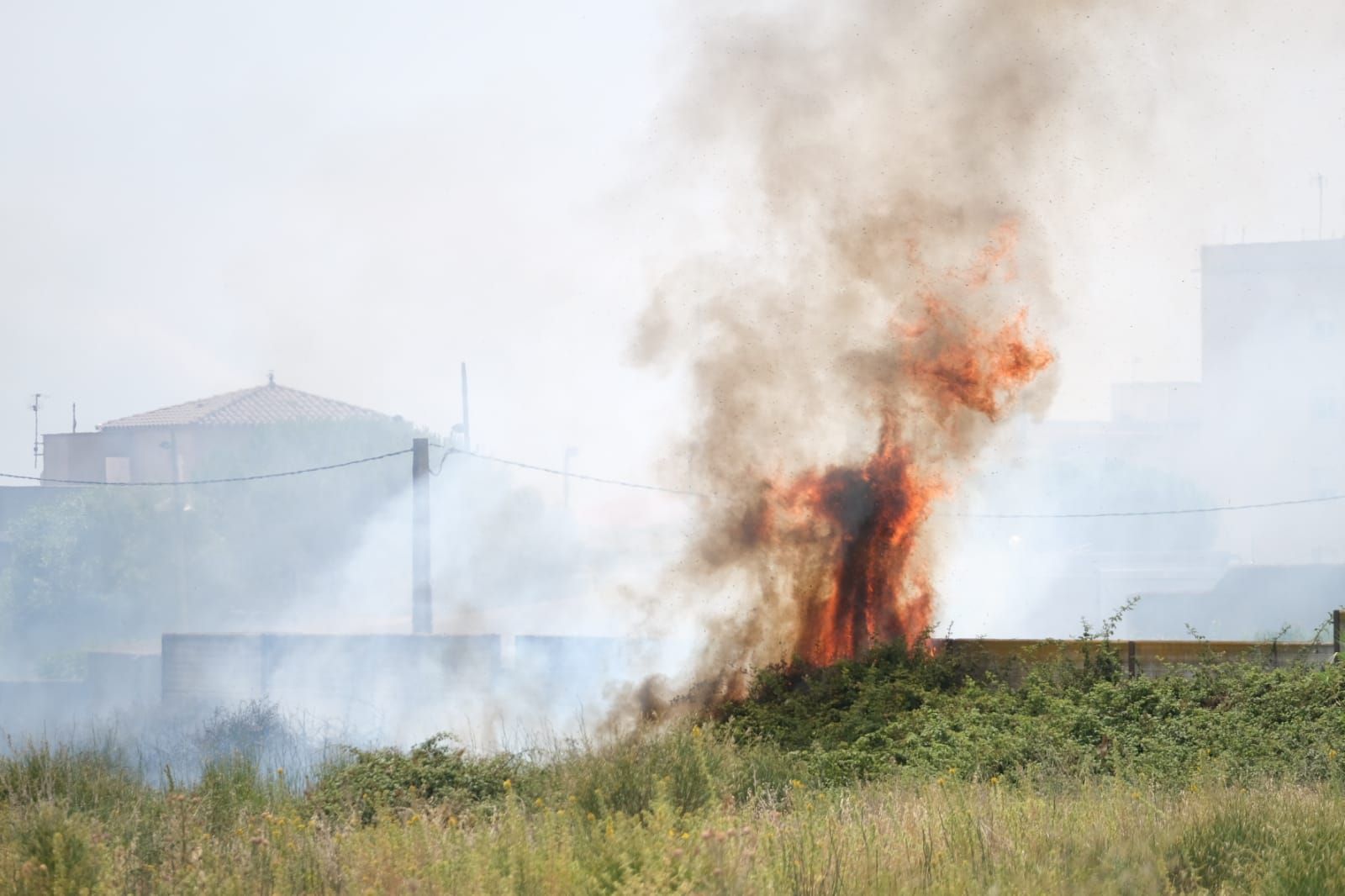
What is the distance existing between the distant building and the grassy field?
47.1 m

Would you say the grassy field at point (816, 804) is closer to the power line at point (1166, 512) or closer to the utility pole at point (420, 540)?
the utility pole at point (420, 540)

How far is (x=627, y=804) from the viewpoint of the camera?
11922 millimetres

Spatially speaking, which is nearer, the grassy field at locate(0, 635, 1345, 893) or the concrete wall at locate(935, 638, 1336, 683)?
the grassy field at locate(0, 635, 1345, 893)

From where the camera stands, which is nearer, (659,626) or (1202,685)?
(1202,685)

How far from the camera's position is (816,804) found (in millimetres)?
11992

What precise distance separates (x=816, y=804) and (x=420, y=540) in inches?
911

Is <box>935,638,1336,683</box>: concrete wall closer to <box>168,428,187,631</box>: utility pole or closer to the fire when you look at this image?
the fire

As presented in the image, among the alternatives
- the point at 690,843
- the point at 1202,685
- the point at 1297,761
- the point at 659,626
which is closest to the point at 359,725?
the point at 659,626

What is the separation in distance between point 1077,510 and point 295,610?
3386 centimetres

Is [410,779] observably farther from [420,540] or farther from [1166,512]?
[1166,512]

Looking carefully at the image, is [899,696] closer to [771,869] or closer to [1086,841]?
[1086,841]

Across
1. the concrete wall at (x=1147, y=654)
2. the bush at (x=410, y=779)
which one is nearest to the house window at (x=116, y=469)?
the bush at (x=410, y=779)

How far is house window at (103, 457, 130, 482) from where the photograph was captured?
66.9 m

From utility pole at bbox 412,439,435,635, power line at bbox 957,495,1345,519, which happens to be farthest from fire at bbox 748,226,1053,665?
power line at bbox 957,495,1345,519
